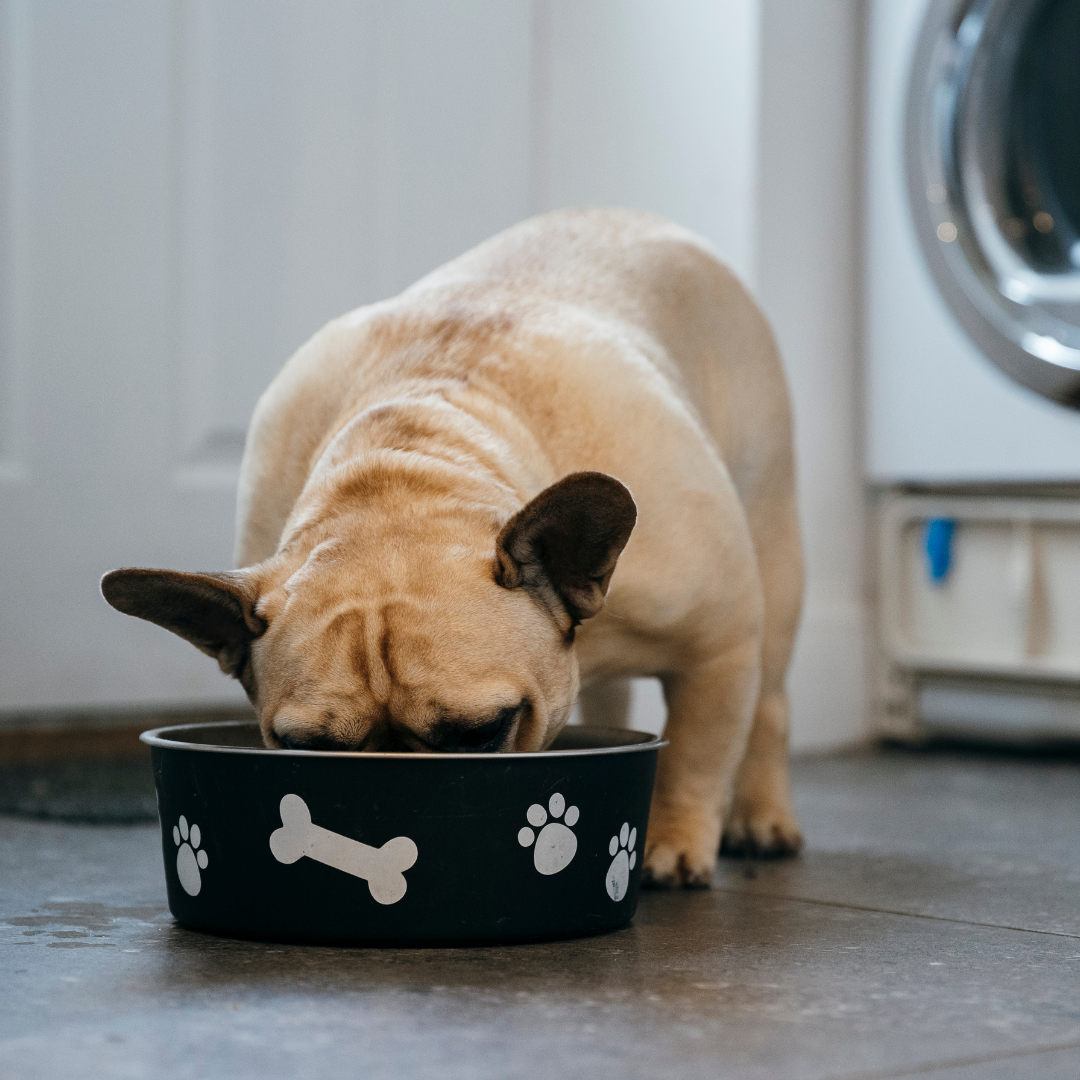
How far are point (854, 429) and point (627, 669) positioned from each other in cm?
167

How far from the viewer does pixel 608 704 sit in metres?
2.19

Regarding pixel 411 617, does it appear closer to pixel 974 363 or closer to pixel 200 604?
pixel 200 604

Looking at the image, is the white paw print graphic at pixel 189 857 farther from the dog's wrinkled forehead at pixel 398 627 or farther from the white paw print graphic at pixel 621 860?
the white paw print graphic at pixel 621 860

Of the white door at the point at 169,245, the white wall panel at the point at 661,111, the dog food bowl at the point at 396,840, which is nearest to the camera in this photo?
the dog food bowl at the point at 396,840

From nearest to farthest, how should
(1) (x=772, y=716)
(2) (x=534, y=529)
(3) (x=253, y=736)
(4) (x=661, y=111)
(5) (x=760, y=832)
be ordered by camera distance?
(2) (x=534, y=529) → (3) (x=253, y=736) → (5) (x=760, y=832) → (1) (x=772, y=716) → (4) (x=661, y=111)

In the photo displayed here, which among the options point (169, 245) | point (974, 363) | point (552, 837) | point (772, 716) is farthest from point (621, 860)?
point (974, 363)

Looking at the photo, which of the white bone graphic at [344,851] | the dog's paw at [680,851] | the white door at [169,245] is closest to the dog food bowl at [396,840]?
Answer: the white bone graphic at [344,851]

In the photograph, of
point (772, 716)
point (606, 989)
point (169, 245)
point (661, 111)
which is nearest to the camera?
point (606, 989)

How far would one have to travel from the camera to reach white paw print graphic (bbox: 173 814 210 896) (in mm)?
1341

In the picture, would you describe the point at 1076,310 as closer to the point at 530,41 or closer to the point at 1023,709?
the point at 1023,709

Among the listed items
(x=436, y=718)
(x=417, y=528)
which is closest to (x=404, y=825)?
(x=436, y=718)

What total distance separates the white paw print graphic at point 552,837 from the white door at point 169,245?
1540mm

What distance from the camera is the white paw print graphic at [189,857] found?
52.8 inches

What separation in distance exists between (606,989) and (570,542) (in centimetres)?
37
